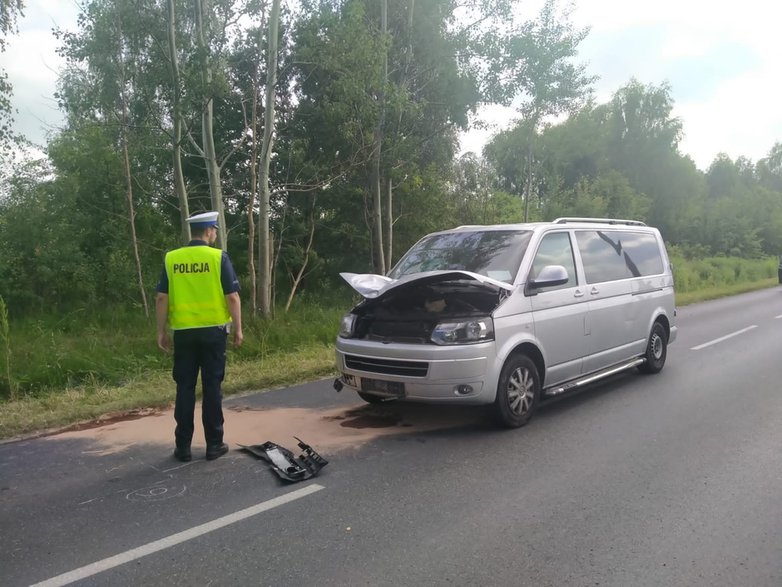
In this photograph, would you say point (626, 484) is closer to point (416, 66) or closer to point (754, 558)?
point (754, 558)

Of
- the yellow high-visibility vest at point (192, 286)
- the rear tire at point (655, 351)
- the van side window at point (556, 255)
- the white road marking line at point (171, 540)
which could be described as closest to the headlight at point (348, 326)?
the yellow high-visibility vest at point (192, 286)

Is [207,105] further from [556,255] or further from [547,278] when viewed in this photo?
[547,278]

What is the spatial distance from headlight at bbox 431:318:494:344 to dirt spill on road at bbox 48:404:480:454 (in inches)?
37.2

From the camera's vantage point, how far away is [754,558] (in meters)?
3.26

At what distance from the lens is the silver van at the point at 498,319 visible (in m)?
5.34

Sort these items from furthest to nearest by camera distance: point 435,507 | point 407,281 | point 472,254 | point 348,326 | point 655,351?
point 655,351
point 472,254
point 348,326
point 407,281
point 435,507

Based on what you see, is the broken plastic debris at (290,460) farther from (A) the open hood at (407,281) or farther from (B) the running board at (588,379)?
(B) the running board at (588,379)

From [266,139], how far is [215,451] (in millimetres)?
9036

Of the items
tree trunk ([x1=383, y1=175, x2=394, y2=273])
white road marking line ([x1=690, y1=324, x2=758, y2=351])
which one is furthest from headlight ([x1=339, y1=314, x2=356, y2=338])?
tree trunk ([x1=383, y1=175, x2=394, y2=273])

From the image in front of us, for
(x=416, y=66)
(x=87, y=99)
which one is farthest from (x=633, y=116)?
(x=87, y=99)

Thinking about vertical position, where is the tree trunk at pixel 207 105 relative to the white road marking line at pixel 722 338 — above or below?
above

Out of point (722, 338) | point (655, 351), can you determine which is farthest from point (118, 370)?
point (722, 338)

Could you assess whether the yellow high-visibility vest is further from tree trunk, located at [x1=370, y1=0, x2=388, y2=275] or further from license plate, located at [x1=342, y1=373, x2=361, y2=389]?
tree trunk, located at [x1=370, y1=0, x2=388, y2=275]

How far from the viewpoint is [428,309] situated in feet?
18.8
